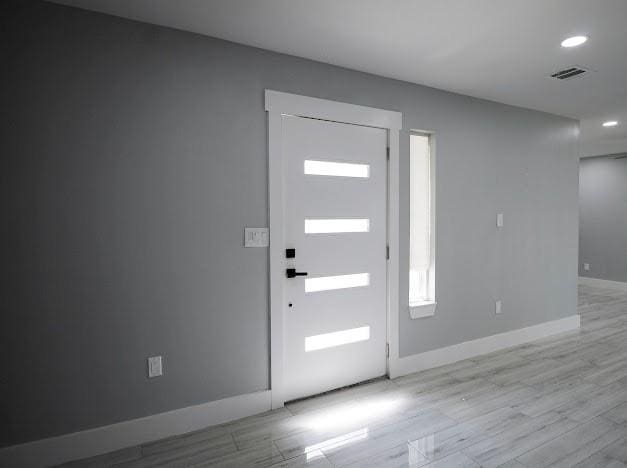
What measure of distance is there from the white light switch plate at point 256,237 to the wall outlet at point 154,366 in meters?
0.94

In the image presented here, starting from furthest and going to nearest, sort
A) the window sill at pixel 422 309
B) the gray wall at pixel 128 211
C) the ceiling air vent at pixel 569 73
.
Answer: the window sill at pixel 422 309, the ceiling air vent at pixel 569 73, the gray wall at pixel 128 211

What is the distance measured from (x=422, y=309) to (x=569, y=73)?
2398 millimetres

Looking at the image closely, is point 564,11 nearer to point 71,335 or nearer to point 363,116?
point 363,116

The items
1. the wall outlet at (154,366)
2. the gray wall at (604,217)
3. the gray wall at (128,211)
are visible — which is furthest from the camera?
the gray wall at (604,217)

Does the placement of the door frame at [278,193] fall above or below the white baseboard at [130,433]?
above

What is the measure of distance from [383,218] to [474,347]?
1776mm

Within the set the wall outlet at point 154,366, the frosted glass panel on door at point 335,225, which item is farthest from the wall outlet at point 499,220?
the wall outlet at point 154,366

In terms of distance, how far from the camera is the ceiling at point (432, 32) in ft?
6.79

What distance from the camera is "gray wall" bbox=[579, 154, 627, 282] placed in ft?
21.7

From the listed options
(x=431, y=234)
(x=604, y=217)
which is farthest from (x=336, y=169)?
(x=604, y=217)

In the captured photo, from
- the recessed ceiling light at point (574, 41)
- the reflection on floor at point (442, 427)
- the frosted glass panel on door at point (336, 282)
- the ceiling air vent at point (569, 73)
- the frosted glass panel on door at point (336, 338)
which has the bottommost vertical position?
the reflection on floor at point (442, 427)

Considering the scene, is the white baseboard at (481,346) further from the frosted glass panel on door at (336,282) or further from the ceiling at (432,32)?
the ceiling at (432,32)

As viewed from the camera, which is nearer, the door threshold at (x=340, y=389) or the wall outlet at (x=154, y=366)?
the wall outlet at (x=154, y=366)

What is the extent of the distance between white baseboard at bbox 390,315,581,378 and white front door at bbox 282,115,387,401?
12.4 inches
